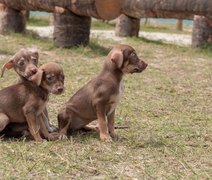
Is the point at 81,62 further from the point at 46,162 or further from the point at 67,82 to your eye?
the point at 46,162

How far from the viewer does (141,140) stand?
4.18 metres

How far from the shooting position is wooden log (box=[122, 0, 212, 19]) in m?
8.32

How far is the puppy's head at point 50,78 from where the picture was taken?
12.8ft

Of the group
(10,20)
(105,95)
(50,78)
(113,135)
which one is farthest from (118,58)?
(10,20)

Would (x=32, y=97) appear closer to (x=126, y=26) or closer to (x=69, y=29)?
(x=69, y=29)

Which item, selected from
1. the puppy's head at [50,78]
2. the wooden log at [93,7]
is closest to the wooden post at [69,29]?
the wooden log at [93,7]

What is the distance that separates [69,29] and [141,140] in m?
5.43

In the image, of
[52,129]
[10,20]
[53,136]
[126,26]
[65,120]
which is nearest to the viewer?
[53,136]

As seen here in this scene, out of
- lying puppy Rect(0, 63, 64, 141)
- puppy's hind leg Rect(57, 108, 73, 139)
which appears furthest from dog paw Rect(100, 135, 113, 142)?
lying puppy Rect(0, 63, 64, 141)

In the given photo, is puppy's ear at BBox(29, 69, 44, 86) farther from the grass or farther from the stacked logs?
the stacked logs

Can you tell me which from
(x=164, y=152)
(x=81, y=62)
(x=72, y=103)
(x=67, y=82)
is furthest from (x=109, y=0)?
(x=164, y=152)

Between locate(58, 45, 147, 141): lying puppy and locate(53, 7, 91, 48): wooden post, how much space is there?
5.12 meters

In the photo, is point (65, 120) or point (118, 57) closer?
point (118, 57)

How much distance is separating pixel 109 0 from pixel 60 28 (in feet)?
4.33
